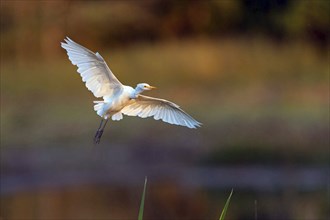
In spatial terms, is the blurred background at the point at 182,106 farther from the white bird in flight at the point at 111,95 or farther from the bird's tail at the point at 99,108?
the bird's tail at the point at 99,108

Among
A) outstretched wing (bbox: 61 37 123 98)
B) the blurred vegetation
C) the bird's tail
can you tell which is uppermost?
the blurred vegetation

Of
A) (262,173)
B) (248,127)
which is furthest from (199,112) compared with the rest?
(262,173)

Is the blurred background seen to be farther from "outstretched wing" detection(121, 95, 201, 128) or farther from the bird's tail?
the bird's tail

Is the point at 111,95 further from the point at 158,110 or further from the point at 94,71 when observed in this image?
the point at 158,110

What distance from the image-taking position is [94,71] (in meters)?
6.69

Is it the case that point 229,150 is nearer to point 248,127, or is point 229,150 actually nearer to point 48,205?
point 248,127

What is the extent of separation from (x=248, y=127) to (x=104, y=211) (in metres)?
3.86

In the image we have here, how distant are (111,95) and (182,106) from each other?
9095 mm

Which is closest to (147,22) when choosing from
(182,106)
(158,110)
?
(182,106)

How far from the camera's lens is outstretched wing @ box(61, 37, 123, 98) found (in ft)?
21.5

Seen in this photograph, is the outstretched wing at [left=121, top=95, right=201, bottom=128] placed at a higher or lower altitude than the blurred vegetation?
lower

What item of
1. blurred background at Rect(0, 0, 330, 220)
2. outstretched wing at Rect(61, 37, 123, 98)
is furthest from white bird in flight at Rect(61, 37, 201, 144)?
blurred background at Rect(0, 0, 330, 220)

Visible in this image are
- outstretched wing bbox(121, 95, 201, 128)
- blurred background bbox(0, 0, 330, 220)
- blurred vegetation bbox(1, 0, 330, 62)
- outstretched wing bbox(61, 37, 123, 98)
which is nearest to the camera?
outstretched wing bbox(61, 37, 123, 98)

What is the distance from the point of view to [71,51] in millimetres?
6570
